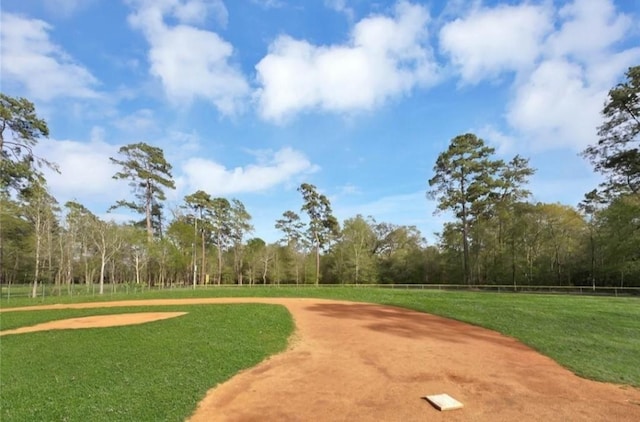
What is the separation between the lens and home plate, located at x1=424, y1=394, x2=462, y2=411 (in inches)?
233

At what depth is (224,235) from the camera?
207ft

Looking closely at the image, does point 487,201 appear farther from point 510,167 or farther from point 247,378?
point 247,378

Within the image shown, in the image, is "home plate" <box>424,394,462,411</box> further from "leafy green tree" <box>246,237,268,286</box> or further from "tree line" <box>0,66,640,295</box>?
"leafy green tree" <box>246,237,268,286</box>

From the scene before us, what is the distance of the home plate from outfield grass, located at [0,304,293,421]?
386 cm

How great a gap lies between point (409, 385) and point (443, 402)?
1.08m

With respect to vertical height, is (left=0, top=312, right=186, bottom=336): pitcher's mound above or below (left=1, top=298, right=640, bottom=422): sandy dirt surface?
below

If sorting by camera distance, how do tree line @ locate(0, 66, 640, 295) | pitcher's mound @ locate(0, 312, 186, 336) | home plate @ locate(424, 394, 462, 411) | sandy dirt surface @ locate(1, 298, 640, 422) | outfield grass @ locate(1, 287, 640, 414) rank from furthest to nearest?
1. tree line @ locate(0, 66, 640, 295)
2. pitcher's mound @ locate(0, 312, 186, 336)
3. outfield grass @ locate(1, 287, 640, 414)
4. home plate @ locate(424, 394, 462, 411)
5. sandy dirt surface @ locate(1, 298, 640, 422)

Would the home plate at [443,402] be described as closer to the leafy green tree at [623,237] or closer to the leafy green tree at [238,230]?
the leafy green tree at [623,237]

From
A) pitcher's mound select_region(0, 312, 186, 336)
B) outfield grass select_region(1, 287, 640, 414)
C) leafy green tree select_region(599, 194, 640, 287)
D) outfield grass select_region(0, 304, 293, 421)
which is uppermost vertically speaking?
leafy green tree select_region(599, 194, 640, 287)

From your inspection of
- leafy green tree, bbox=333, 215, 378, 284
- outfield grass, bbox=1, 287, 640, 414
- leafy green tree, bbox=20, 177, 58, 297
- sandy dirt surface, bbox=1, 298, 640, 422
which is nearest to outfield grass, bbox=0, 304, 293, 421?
sandy dirt surface, bbox=1, 298, 640, 422

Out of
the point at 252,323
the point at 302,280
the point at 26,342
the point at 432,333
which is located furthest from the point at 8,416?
the point at 302,280

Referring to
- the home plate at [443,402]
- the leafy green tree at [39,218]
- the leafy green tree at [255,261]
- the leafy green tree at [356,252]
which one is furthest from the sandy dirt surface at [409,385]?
the leafy green tree at [255,261]

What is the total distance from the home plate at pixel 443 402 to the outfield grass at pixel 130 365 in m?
3.86

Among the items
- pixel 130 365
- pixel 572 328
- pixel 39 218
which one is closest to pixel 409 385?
pixel 130 365
